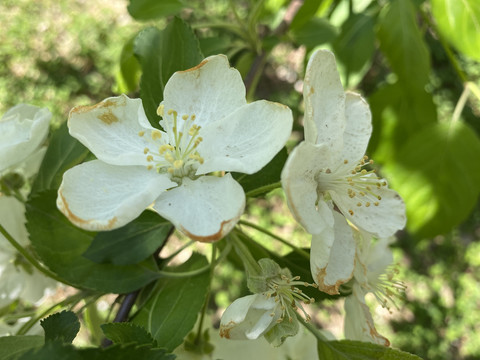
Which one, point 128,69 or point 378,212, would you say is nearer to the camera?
point 378,212

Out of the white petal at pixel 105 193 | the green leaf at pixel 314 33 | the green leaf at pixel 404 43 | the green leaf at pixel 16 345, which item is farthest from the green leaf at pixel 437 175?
the green leaf at pixel 16 345

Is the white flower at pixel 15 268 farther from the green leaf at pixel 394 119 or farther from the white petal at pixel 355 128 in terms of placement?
the green leaf at pixel 394 119

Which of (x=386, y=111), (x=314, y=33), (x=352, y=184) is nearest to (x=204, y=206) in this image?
(x=352, y=184)

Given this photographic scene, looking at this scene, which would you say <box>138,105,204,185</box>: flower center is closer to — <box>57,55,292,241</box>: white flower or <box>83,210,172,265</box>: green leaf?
<box>57,55,292,241</box>: white flower

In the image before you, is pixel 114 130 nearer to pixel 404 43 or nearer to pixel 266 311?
pixel 266 311

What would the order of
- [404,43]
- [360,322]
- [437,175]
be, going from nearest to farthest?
[360,322]
[404,43]
[437,175]

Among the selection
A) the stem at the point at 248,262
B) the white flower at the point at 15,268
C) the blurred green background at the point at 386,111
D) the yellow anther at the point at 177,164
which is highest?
the yellow anther at the point at 177,164

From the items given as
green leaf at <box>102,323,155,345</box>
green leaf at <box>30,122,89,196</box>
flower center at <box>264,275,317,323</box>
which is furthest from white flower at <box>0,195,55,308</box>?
flower center at <box>264,275,317,323</box>

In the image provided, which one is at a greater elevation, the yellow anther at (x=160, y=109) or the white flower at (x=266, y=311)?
the yellow anther at (x=160, y=109)
